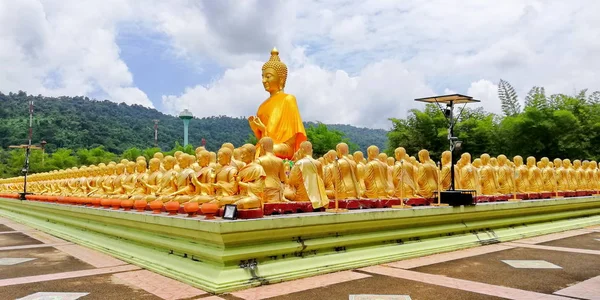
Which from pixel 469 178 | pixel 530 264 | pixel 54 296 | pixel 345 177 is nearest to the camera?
pixel 54 296

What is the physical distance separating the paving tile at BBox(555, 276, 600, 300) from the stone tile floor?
0.03 feet

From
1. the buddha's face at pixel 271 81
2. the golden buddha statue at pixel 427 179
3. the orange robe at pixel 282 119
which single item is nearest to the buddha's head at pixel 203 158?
the orange robe at pixel 282 119

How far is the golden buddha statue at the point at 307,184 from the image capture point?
7.12 meters

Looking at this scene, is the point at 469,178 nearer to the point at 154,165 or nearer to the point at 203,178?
the point at 203,178

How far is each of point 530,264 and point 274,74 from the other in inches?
282

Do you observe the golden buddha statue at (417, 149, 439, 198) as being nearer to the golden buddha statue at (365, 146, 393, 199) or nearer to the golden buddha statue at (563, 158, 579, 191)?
the golden buddha statue at (365, 146, 393, 199)

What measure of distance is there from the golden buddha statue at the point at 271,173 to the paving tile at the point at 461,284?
5.13 ft

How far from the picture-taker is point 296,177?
24.3ft

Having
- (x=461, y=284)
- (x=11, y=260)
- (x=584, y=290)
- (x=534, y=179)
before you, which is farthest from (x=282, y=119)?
(x=584, y=290)

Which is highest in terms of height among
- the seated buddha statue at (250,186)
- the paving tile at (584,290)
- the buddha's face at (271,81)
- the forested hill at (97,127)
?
the forested hill at (97,127)

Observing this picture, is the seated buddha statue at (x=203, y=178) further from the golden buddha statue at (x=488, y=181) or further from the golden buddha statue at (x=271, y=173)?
the golden buddha statue at (x=488, y=181)

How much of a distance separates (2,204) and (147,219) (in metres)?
18.6

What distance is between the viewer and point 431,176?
955 centimetres

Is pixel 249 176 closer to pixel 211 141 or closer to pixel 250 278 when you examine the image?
pixel 250 278
